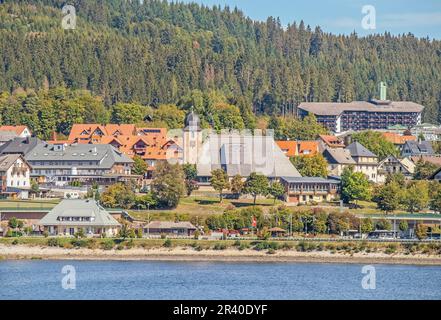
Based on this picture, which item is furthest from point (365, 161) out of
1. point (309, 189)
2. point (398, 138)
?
point (398, 138)

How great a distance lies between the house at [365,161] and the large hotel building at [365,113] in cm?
2493

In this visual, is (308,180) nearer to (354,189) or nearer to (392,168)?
(354,189)

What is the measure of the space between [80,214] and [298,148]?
32.2 m

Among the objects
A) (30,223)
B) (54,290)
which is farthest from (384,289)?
(30,223)

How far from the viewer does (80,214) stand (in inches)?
2672

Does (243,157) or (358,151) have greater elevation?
(358,151)

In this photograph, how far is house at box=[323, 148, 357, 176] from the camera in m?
92.7

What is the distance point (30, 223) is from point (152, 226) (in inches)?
275

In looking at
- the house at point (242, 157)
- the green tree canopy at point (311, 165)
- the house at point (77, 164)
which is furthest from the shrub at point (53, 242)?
the green tree canopy at point (311, 165)

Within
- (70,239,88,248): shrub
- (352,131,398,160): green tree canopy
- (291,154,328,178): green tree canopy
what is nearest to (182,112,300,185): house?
(291,154,328,178): green tree canopy

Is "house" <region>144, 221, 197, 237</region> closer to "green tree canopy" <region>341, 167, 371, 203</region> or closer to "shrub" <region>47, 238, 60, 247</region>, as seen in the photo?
"shrub" <region>47, 238, 60, 247</region>

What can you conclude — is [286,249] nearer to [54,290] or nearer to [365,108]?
[54,290]

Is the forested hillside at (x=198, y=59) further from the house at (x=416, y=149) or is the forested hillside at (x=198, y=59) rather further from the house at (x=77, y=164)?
the house at (x=77, y=164)

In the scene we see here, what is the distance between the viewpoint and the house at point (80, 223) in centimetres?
6750
